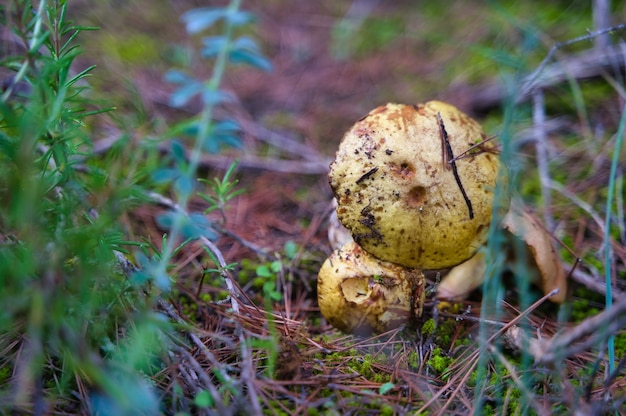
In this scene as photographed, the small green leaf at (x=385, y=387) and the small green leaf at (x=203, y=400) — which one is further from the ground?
the small green leaf at (x=203, y=400)

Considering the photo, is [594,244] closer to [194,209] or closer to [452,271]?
[452,271]

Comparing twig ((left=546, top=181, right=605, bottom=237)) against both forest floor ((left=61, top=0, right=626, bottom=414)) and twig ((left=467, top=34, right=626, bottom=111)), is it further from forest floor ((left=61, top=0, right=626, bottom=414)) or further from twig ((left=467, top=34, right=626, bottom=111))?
twig ((left=467, top=34, right=626, bottom=111))

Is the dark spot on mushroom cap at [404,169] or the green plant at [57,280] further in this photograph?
the dark spot on mushroom cap at [404,169]

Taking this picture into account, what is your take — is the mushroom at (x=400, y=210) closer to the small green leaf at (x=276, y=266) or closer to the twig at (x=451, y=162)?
the twig at (x=451, y=162)

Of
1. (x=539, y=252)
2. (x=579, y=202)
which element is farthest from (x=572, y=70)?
(x=539, y=252)

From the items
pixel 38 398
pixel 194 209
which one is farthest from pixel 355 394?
pixel 194 209

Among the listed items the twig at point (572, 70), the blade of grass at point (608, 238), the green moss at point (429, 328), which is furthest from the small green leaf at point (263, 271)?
the twig at point (572, 70)

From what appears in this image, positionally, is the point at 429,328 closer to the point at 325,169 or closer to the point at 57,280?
the point at 57,280
